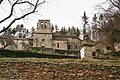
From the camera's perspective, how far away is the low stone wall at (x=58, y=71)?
1502cm

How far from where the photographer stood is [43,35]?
2552 inches

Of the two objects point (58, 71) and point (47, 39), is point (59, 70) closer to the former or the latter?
point (58, 71)

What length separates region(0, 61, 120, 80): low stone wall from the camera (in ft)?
49.3

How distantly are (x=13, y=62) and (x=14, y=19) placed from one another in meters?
7.32

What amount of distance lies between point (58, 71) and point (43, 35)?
4975cm

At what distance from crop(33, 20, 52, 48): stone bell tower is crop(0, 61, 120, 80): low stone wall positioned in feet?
158

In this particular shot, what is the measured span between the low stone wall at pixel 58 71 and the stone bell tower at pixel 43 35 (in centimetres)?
4809

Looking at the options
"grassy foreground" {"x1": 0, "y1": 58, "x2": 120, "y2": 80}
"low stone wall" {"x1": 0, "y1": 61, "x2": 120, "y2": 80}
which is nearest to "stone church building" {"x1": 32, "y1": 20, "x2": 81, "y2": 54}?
"grassy foreground" {"x1": 0, "y1": 58, "x2": 120, "y2": 80}

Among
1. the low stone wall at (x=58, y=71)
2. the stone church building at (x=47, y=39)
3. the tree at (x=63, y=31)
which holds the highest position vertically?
the tree at (x=63, y=31)

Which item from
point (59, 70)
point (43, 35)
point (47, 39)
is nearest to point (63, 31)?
point (47, 39)

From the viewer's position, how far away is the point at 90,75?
15.0m

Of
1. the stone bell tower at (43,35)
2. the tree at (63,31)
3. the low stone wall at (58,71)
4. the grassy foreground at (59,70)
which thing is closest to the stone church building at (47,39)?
the stone bell tower at (43,35)

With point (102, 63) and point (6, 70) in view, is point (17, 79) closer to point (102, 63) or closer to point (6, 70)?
point (6, 70)

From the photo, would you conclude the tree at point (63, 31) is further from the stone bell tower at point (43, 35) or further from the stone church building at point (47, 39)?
the stone bell tower at point (43, 35)
